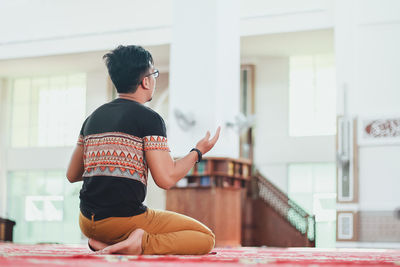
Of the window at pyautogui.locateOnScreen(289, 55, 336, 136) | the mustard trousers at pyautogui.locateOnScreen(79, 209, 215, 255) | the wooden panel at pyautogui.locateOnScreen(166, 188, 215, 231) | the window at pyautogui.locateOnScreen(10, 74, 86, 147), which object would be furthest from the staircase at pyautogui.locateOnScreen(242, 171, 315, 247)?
the mustard trousers at pyautogui.locateOnScreen(79, 209, 215, 255)

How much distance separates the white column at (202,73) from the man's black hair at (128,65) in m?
6.14

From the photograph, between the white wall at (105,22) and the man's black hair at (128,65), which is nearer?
the man's black hair at (128,65)

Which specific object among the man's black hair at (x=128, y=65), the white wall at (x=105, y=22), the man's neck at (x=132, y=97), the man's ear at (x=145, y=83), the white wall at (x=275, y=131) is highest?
the white wall at (x=105, y=22)

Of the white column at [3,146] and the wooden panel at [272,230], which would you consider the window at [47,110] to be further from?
the wooden panel at [272,230]

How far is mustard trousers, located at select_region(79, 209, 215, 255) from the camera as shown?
2.78 metres

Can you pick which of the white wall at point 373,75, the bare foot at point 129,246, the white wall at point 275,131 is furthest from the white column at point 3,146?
the bare foot at point 129,246

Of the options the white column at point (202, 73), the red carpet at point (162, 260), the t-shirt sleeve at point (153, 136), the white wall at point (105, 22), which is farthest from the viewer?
the white wall at point (105, 22)

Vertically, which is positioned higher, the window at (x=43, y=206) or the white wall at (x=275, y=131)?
the white wall at (x=275, y=131)

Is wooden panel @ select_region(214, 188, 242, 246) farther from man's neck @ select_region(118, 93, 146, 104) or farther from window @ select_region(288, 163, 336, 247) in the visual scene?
man's neck @ select_region(118, 93, 146, 104)

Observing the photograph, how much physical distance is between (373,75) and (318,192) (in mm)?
3514

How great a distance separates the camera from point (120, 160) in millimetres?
2748

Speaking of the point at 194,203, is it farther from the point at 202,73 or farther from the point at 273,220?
the point at 273,220

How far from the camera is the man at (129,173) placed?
9.01 feet

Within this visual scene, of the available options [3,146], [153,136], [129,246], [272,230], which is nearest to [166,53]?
[272,230]
